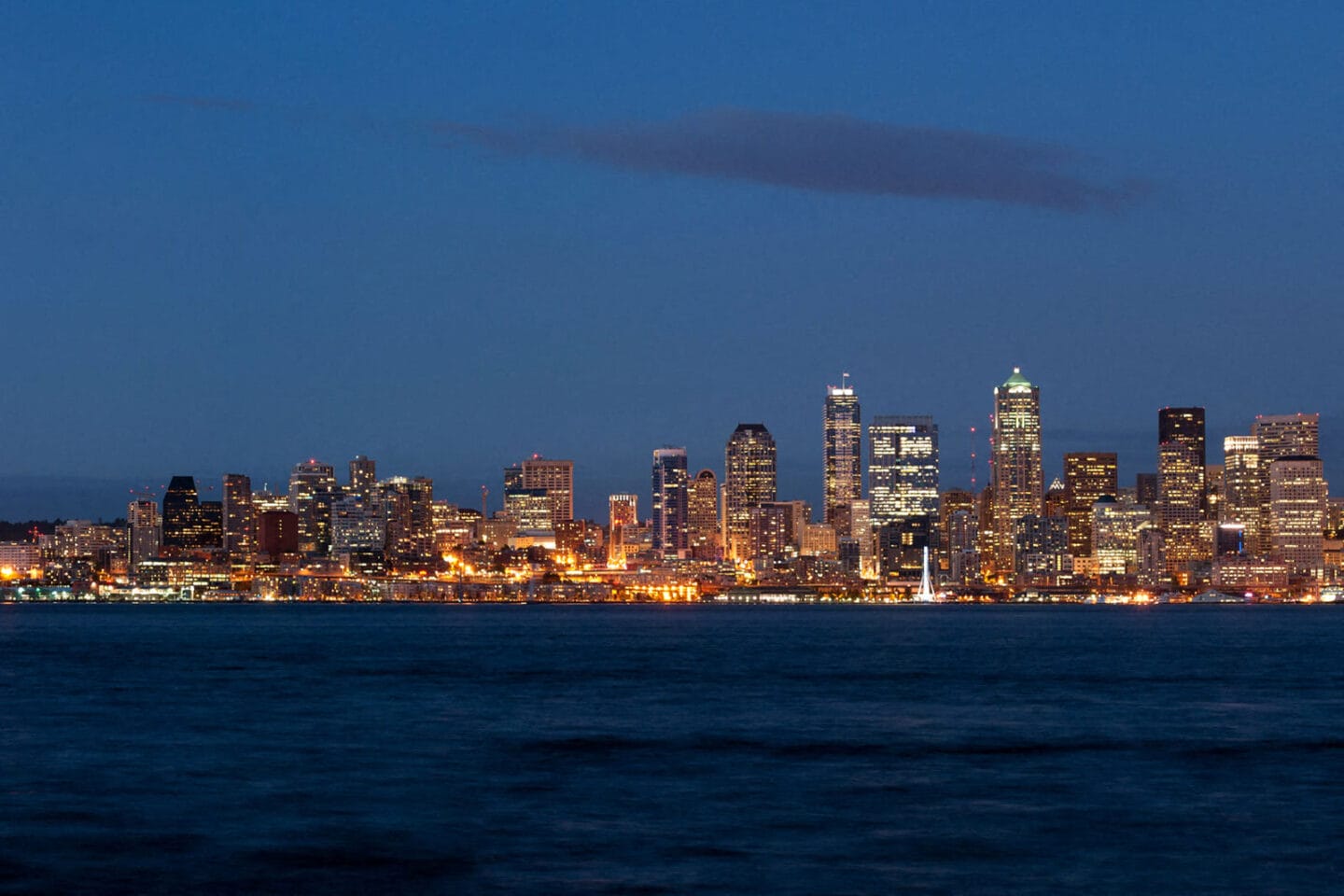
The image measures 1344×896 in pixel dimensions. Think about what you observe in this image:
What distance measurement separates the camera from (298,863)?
3397cm

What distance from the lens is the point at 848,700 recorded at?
74.6 metres

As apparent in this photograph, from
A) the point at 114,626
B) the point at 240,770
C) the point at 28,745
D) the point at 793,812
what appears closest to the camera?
the point at 793,812

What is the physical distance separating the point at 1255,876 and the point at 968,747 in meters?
22.0

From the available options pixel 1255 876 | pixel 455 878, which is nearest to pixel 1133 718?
pixel 1255 876

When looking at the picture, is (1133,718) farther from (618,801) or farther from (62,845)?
(62,845)

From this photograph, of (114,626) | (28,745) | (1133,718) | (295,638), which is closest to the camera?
(28,745)

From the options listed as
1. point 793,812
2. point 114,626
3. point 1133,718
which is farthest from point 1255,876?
point 114,626

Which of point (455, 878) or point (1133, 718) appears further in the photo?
point (1133, 718)

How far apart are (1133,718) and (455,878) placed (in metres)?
38.8

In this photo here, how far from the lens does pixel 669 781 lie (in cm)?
4634

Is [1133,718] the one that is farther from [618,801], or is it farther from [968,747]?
[618,801]

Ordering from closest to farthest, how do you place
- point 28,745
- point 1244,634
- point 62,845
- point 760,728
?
point 62,845 < point 28,745 < point 760,728 < point 1244,634

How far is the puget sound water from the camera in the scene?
33.5 meters

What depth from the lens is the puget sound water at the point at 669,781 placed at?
110ft
